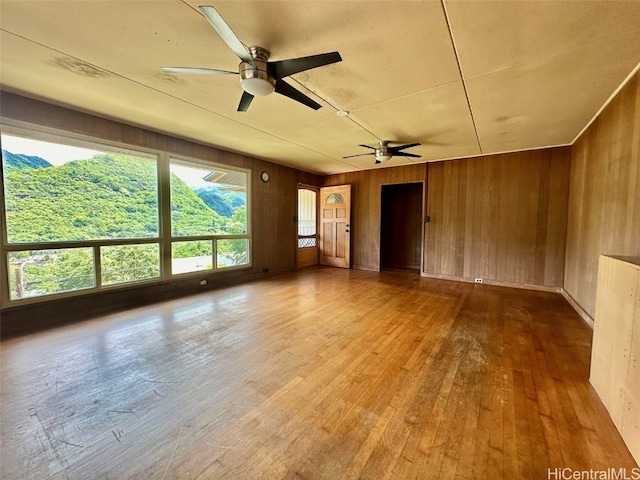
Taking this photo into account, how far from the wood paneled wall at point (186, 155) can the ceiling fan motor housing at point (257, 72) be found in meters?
2.66

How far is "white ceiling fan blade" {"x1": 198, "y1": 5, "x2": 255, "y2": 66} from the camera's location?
4.42 feet

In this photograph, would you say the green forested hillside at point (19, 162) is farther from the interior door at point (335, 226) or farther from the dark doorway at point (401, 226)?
the dark doorway at point (401, 226)

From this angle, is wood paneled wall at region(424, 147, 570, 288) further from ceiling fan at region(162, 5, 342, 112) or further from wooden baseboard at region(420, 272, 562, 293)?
ceiling fan at region(162, 5, 342, 112)

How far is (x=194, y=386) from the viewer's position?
6.13 ft

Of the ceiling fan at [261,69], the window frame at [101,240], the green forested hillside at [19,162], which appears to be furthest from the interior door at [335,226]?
the green forested hillside at [19,162]

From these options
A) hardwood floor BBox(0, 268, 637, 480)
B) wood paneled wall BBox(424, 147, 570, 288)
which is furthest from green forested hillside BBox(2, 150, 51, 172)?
wood paneled wall BBox(424, 147, 570, 288)

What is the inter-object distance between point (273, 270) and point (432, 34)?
16.3 ft

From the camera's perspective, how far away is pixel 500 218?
15.9 feet

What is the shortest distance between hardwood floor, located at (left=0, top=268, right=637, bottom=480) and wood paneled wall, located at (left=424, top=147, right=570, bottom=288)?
165cm

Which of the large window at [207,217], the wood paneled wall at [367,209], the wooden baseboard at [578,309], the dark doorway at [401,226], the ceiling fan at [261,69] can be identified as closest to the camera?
the ceiling fan at [261,69]

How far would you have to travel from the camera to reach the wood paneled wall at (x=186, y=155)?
289 centimetres

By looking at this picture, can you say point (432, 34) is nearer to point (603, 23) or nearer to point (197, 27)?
point (603, 23)

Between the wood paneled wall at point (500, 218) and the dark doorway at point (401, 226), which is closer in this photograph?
the wood paneled wall at point (500, 218)

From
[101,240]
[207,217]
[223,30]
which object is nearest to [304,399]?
[223,30]
